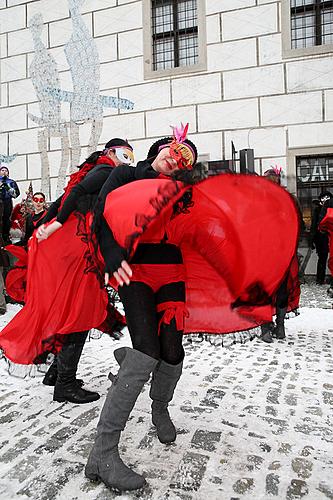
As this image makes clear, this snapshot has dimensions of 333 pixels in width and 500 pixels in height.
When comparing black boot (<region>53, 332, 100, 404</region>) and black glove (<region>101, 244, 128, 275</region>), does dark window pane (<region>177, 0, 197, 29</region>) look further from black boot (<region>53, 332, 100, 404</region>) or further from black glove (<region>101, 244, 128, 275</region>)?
black glove (<region>101, 244, 128, 275</region>)

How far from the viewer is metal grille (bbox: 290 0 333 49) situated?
894 cm

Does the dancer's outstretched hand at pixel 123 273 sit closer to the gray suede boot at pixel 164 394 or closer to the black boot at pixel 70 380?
the gray suede boot at pixel 164 394

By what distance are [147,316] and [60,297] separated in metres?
1.03

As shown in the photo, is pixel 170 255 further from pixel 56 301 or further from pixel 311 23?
pixel 311 23

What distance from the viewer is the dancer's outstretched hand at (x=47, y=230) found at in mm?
2672

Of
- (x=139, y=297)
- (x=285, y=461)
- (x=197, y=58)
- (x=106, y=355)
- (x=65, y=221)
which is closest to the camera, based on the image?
(x=139, y=297)

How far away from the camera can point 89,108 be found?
10.1 metres

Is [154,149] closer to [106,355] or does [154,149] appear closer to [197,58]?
[106,355]

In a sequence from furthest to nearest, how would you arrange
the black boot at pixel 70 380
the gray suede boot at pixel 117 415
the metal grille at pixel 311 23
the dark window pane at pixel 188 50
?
the dark window pane at pixel 188 50, the metal grille at pixel 311 23, the black boot at pixel 70 380, the gray suede boot at pixel 117 415

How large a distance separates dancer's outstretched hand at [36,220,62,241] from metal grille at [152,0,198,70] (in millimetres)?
8249

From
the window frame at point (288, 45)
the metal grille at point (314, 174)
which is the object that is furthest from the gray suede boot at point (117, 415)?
the window frame at point (288, 45)

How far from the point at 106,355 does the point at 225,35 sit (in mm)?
7679

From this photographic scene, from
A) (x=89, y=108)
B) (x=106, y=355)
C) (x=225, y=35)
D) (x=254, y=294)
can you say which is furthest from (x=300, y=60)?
(x=254, y=294)

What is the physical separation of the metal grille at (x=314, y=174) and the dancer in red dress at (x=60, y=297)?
699 centimetres
